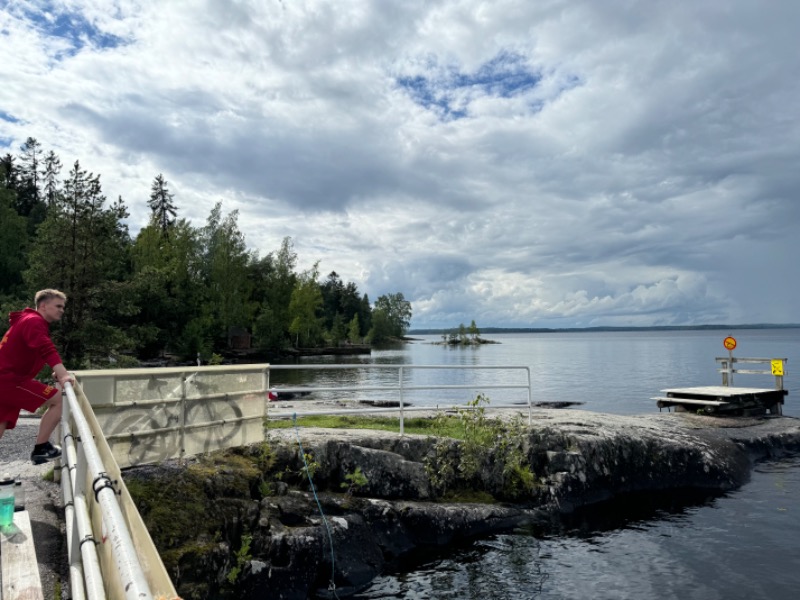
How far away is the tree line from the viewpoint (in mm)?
26391

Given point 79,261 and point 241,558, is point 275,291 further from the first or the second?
point 241,558

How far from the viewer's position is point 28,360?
18.9 feet

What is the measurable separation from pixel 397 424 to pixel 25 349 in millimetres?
10104

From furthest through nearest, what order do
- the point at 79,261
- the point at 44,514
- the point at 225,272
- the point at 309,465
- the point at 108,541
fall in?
the point at 225,272 < the point at 79,261 < the point at 309,465 < the point at 44,514 < the point at 108,541

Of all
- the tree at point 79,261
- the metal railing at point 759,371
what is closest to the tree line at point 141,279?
the tree at point 79,261

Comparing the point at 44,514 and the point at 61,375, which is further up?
the point at 61,375

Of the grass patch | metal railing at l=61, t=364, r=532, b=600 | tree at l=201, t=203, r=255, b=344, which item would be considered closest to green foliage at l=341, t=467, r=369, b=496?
metal railing at l=61, t=364, r=532, b=600

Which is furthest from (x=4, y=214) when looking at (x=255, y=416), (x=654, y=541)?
(x=654, y=541)

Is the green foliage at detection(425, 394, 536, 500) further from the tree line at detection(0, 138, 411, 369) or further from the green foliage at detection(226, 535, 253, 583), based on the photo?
the tree line at detection(0, 138, 411, 369)

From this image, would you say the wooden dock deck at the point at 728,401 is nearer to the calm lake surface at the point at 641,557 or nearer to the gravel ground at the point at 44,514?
the calm lake surface at the point at 641,557

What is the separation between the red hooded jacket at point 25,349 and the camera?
5.62 meters

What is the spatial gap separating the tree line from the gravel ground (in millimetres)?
17125

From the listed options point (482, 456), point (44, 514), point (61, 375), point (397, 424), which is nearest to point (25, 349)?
point (61, 375)

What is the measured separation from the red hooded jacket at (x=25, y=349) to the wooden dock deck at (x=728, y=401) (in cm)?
2104
